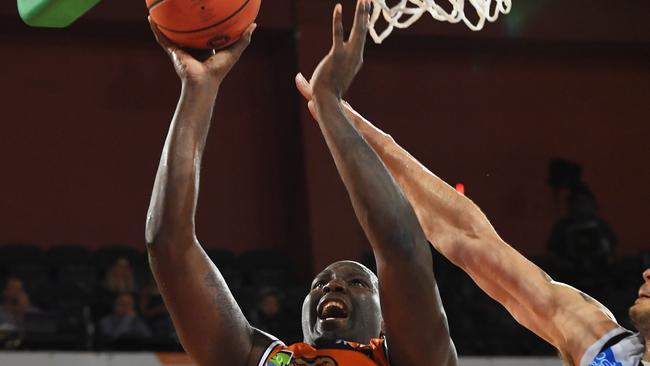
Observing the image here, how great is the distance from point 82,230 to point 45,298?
7.23 feet

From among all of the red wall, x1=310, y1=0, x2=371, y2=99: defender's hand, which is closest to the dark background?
the red wall

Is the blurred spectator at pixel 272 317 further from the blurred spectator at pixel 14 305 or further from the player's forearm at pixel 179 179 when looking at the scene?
the player's forearm at pixel 179 179

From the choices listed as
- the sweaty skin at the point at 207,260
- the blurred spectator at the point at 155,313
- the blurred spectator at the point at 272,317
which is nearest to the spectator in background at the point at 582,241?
the blurred spectator at the point at 272,317

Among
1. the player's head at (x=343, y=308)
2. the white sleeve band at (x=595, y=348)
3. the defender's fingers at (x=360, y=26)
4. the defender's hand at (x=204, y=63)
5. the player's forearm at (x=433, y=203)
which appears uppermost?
the defender's fingers at (x=360, y=26)

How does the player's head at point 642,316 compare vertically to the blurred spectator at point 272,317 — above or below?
above

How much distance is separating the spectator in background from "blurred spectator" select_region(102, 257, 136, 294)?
11.4 feet

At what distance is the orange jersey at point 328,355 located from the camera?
3061mm

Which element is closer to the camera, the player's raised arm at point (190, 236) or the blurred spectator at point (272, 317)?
the player's raised arm at point (190, 236)

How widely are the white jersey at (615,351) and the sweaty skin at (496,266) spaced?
0.02 meters

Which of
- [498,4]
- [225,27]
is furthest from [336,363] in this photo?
[498,4]

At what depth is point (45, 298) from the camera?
816 cm

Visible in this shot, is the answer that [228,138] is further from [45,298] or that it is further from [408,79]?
[45,298]

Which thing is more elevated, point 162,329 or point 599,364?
point 599,364

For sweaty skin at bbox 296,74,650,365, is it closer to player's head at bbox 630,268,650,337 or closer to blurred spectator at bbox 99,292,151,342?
player's head at bbox 630,268,650,337
